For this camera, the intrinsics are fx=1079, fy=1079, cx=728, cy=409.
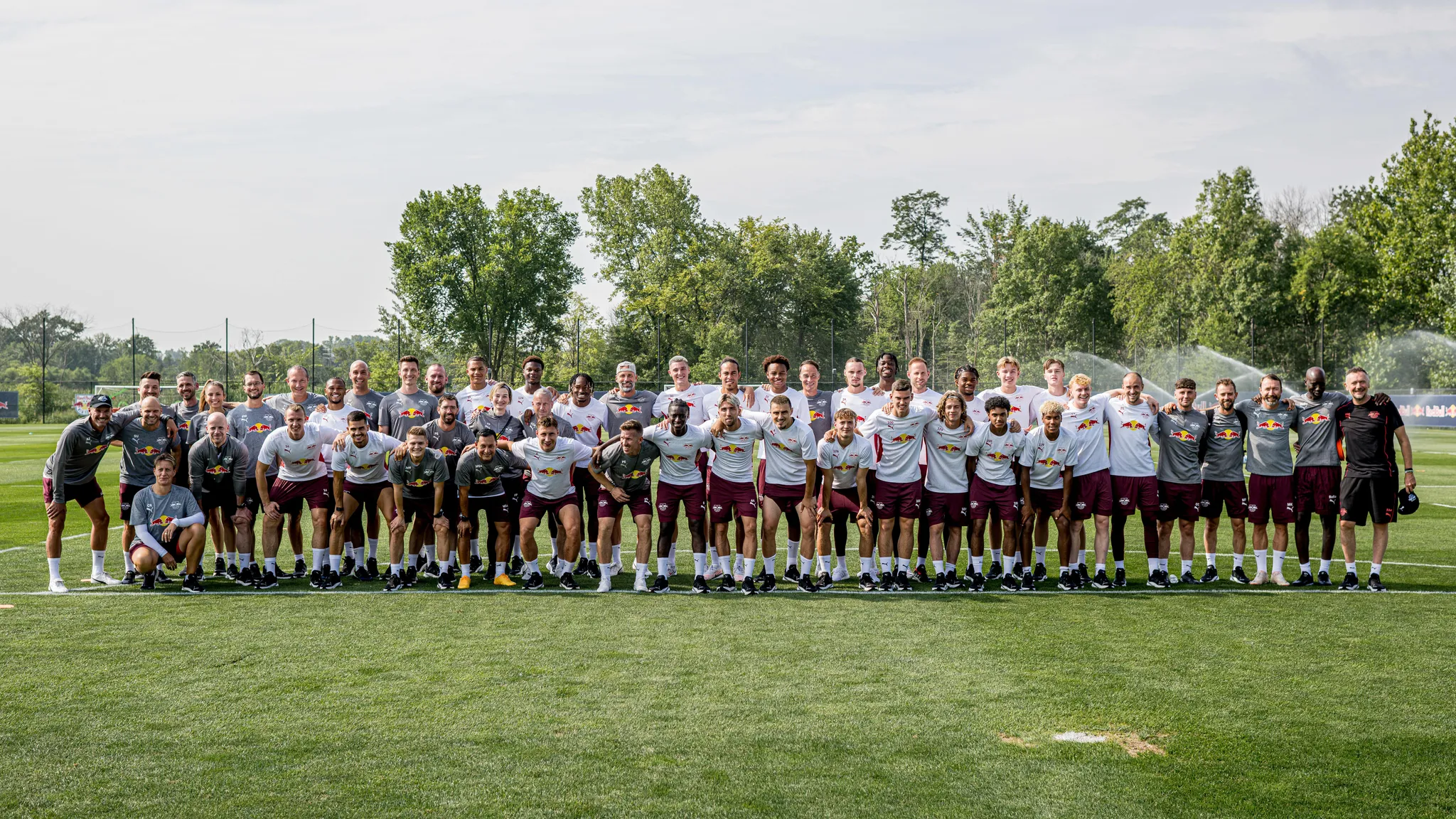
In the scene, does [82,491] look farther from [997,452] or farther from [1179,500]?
[1179,500]

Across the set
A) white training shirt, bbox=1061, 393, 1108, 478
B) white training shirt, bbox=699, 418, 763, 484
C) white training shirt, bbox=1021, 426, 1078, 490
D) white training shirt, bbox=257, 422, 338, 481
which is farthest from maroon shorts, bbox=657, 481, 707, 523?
white training shirt, bbox=1061, 393, 1108, 478

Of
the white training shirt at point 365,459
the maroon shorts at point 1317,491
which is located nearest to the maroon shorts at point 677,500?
the white training shirt at point 365,459

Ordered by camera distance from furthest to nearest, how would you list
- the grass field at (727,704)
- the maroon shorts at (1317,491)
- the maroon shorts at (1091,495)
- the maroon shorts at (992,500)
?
the maroon shorts at (1317,491), the maroon shorts at (1091,495), the maroon shorts at (992,500), the grass field at (727,704)

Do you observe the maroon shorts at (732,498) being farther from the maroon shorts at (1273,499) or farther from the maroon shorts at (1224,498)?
the maroon shorts at (1273,499)

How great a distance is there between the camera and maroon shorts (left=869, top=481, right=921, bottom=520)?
9.20 m

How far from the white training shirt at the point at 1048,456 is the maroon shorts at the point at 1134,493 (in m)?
0.46

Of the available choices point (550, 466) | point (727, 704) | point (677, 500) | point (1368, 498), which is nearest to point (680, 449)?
point (677, 500)

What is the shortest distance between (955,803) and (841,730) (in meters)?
0.99

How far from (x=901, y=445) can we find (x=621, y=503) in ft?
8.01

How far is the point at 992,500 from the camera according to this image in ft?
30.4

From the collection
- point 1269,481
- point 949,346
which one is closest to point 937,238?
point 949,346

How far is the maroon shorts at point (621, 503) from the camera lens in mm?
9086

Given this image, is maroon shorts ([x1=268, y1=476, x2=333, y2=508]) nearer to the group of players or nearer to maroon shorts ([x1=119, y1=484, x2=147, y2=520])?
the group of players

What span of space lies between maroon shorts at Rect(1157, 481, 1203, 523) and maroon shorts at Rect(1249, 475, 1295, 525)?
470 mm
